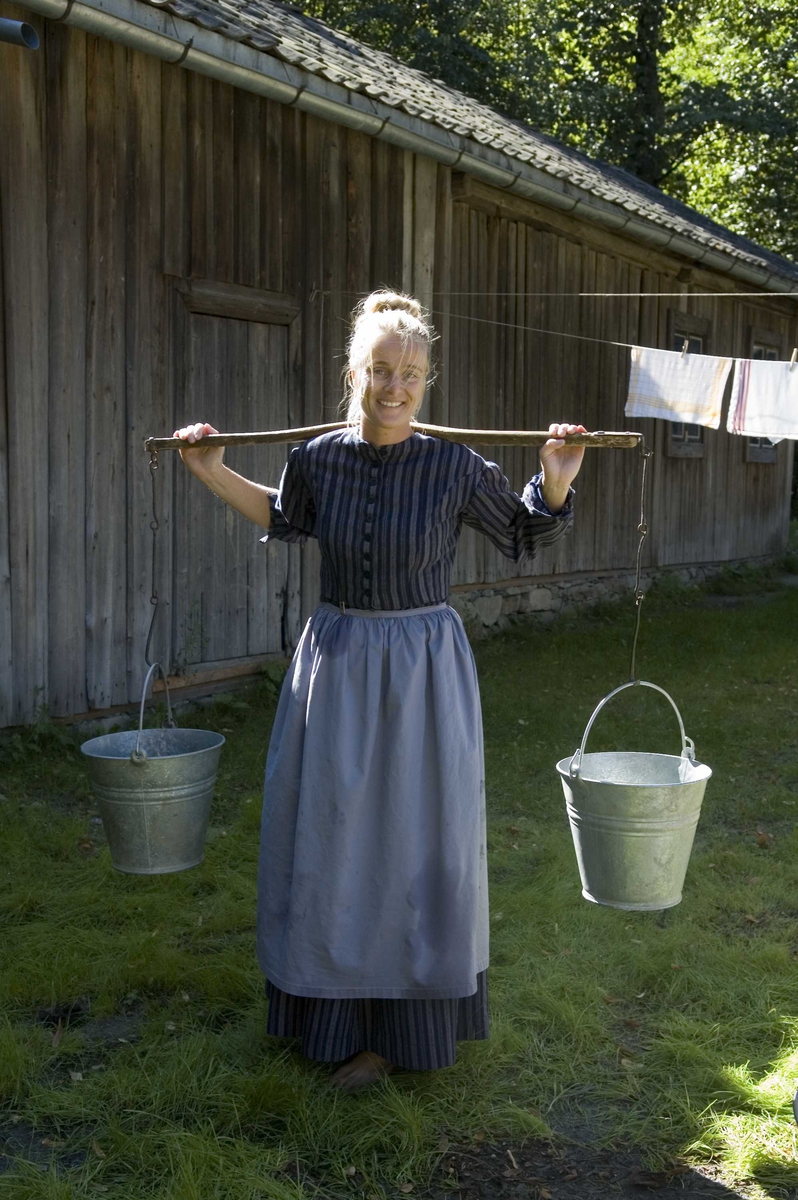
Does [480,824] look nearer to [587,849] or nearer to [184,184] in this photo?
[587,849]

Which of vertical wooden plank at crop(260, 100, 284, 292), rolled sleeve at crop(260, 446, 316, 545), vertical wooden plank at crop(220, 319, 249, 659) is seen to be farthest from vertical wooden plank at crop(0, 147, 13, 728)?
rolled sleeve at crop(260, 446, 316, 545)

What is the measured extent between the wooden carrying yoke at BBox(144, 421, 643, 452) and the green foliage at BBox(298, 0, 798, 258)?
18587 millimetres

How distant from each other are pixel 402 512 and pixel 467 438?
0.27 meters

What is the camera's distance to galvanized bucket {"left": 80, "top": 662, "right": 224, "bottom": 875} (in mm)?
3271

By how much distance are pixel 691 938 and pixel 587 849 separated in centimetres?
108

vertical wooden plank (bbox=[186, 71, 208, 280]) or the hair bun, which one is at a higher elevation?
vertical wooden plank (bbox=[186, 71, 208, 280])

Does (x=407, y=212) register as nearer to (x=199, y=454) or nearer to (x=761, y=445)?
(x=199, y=454)

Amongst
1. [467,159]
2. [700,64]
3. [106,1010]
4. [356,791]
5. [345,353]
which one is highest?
[700,64]

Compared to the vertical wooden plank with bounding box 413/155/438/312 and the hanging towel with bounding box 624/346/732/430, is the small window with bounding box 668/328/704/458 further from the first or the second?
the vertical wooden plank with bounding box 413/155/438/312

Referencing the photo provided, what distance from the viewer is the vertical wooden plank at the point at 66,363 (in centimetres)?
593

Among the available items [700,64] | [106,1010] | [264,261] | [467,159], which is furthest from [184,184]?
[700,64]

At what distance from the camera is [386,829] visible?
297cm

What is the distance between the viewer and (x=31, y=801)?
539cm

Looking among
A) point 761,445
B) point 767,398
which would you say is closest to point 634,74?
point 761,445
